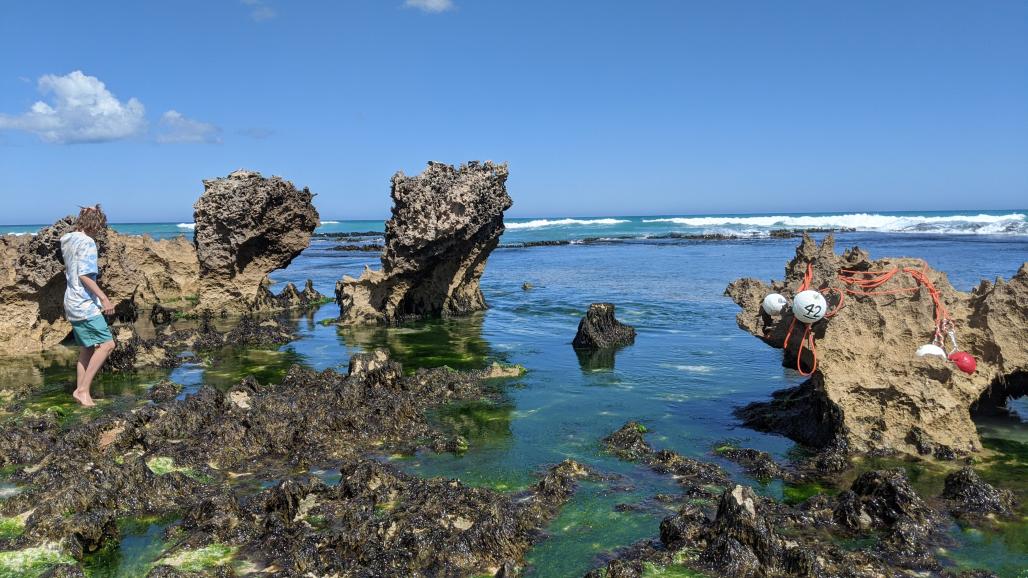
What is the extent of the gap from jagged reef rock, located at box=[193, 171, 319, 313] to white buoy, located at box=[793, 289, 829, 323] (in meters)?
11.8

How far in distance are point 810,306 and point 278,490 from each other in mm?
4927

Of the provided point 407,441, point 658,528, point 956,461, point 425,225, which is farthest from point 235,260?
point 956,461

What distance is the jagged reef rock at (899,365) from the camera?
629cm

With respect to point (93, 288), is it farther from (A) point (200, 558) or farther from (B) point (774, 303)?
(B) point (774, 303)

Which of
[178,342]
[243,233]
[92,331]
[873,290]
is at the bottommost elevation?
[178,342]

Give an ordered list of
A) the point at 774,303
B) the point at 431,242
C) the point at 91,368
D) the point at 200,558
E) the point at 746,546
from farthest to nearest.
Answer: the point at 431,242
the point at 91,368
the point at 774,303
the point at 200,558
the point at 746,546

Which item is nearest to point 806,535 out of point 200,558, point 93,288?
point 200,558

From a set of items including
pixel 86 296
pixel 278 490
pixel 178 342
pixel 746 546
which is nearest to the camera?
pixel 746 546

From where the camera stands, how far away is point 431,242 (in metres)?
13.5

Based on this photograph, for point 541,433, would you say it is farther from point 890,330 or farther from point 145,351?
point 145,351

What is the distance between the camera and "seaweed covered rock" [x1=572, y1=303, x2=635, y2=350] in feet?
37.1

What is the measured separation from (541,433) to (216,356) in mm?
6286

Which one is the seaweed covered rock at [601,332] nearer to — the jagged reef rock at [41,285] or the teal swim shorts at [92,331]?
the teal swim shorts at [92,331]

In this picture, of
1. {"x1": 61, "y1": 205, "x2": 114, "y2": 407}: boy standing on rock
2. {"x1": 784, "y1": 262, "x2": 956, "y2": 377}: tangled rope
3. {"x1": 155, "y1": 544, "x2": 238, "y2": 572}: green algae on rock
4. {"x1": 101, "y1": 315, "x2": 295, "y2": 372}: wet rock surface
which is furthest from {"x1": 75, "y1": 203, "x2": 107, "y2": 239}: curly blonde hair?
{"x1": 784, "y1": 262, "x2": 956, "y2": 377}: tangled rope
